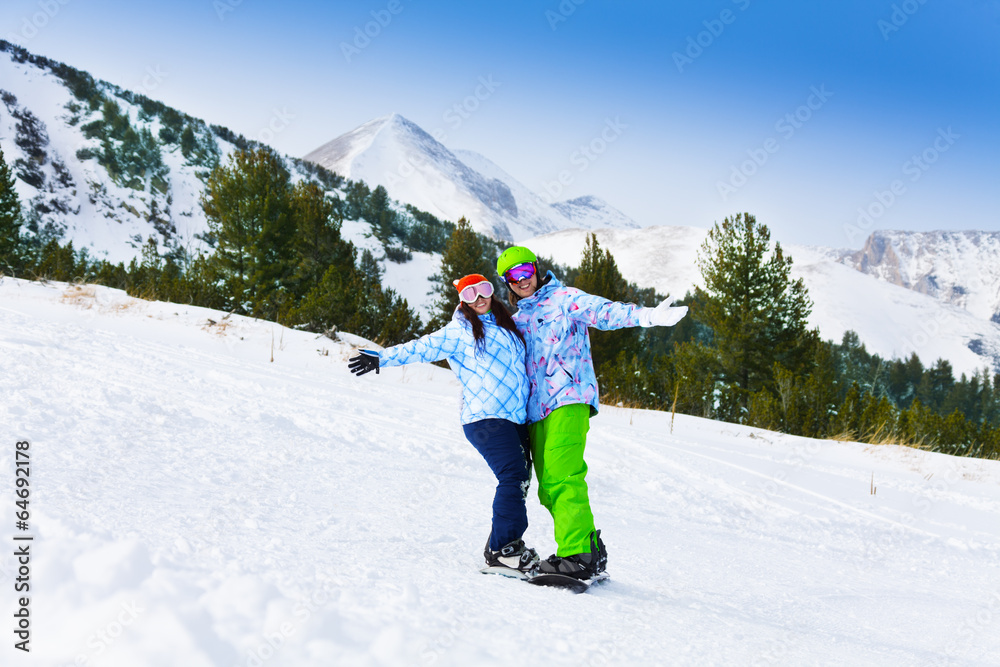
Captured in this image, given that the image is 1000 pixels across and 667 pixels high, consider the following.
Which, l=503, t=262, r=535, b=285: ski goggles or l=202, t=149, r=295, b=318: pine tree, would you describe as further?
l=202, t=149, r=295, b=318: pine tree

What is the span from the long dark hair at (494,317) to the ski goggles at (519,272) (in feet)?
0.46

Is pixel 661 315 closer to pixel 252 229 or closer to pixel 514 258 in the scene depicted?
pixel 514 258

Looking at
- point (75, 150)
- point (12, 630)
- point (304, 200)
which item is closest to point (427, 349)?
point (12, 630)

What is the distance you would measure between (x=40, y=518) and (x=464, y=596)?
130cm

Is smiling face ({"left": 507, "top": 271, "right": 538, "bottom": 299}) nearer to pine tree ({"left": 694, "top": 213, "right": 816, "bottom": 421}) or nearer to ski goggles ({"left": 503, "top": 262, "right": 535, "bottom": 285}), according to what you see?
ski goggles ({"left": 503, "top": 262, "right": 535, "bottom": 285})

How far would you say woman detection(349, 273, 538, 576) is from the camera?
2543 millimetres

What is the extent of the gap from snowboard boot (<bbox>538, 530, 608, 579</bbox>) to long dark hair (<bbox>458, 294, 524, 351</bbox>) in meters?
0.93

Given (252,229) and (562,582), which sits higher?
(252,229)

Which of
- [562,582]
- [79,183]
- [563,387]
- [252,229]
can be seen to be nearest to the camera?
[562,582]

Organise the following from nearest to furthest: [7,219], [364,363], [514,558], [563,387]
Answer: [514,558] → [563,387] → [364,363] → [7,219]

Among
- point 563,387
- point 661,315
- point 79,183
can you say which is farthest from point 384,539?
point 79,183

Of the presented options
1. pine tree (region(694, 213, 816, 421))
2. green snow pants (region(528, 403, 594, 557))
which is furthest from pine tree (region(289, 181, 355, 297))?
green snow pants (region(528, 403, 594, 557))

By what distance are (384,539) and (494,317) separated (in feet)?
3.59

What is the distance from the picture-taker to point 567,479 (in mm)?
2516
